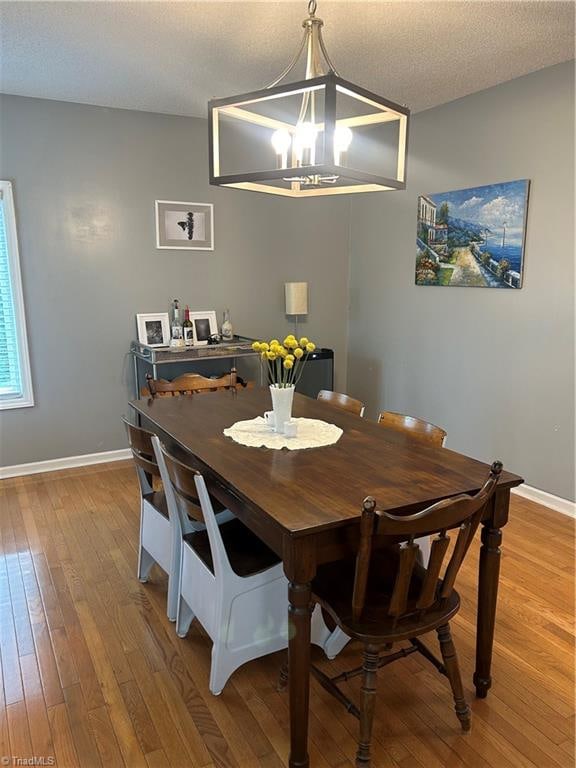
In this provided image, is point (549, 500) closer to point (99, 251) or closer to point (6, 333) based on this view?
point (99, 251)

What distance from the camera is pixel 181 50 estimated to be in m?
2.93

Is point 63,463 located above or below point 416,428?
below

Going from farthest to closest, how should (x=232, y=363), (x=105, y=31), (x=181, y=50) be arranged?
(x=232, y=363)
(x=181, y=50)
(x=105, y=31)

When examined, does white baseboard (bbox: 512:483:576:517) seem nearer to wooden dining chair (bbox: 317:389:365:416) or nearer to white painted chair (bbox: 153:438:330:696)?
wooden dining chair (bbox: 317:389:365:416)

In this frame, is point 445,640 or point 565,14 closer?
point 445,640

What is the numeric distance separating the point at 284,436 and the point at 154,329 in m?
2.37

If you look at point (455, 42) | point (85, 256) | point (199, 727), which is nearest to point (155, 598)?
point (199, 727)

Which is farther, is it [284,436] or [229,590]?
[284,436]

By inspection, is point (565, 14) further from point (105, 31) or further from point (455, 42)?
point (105, 31)

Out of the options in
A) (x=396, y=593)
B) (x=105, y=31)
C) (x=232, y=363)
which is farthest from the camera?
(x=232, y=363)

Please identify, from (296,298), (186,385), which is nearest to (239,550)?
Result: (186,385)

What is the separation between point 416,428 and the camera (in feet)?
8.02

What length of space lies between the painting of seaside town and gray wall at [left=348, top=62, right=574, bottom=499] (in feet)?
0.22

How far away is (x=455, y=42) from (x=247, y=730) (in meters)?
3.29
